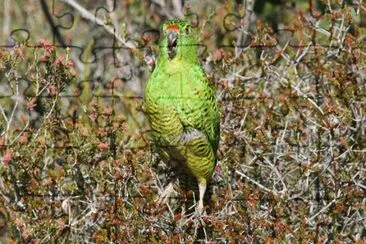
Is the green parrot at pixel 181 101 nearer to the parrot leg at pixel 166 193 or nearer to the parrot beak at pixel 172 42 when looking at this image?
the parrot beak at pixel 172 42

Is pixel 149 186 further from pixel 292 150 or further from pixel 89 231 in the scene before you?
pixel 292 150

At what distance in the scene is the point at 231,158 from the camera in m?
5.11

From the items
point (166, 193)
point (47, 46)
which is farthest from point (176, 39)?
point (166, 193)

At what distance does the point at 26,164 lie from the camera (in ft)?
16.1

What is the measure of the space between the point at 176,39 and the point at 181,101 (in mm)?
372

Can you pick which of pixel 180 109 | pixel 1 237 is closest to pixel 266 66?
pixel 180 109

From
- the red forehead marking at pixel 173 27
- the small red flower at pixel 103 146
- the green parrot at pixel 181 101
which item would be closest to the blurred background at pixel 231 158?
the small red flower at pixel 103 146

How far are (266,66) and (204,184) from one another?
Result: 3.22ft

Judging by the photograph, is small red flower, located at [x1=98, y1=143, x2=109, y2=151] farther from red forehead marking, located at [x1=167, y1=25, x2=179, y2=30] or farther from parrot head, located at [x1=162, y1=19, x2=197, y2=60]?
red forehead marking, located at [x1=167, y1=25, x2=179, y2=30]

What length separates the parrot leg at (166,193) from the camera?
4852 millimetres

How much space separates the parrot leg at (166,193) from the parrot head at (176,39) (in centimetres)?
82

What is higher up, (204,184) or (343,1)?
(343,1)

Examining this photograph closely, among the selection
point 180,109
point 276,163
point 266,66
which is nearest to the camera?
point 180,109

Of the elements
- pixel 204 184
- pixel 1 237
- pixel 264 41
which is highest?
pixel 264 41
